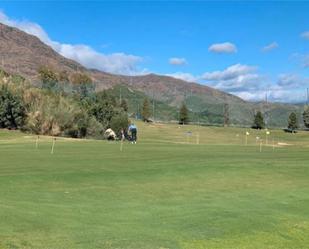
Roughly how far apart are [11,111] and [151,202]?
58482 millimetres

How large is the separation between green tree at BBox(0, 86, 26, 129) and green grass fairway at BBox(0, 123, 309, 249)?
4317cm

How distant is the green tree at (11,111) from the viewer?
74125 mm

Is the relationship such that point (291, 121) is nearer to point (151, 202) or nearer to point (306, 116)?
point (306, 116)

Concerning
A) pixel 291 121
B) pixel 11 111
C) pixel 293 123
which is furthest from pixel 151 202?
pixel 291 121

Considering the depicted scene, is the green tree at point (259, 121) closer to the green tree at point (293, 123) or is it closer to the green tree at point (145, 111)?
the green tree at point (293, 123)

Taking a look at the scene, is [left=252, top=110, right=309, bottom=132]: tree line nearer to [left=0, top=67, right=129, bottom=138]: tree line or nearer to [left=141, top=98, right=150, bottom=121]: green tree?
[left=141, top=98, right=150, bottom=121]: green tree

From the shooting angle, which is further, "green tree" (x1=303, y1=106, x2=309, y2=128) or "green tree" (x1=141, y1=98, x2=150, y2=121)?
"green tree" (x1=141, y1=98, x2=150, y2=121)

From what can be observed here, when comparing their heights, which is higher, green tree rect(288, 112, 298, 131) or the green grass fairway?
green tree rect(288, 112, 298, 131)

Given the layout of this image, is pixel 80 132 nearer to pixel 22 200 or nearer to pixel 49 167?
pixel 49 167

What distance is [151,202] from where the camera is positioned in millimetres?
19406

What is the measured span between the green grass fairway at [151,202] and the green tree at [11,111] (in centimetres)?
4317

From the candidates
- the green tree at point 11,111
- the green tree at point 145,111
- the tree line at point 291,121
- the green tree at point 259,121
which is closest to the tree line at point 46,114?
the green tree at point 11,111

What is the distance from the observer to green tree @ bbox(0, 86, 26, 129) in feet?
243

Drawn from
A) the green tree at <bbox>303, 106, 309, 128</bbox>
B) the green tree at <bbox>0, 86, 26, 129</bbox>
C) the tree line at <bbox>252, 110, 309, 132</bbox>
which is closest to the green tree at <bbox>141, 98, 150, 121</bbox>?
the tree line at <bbox>252, 110, 309, 132</bbox>
